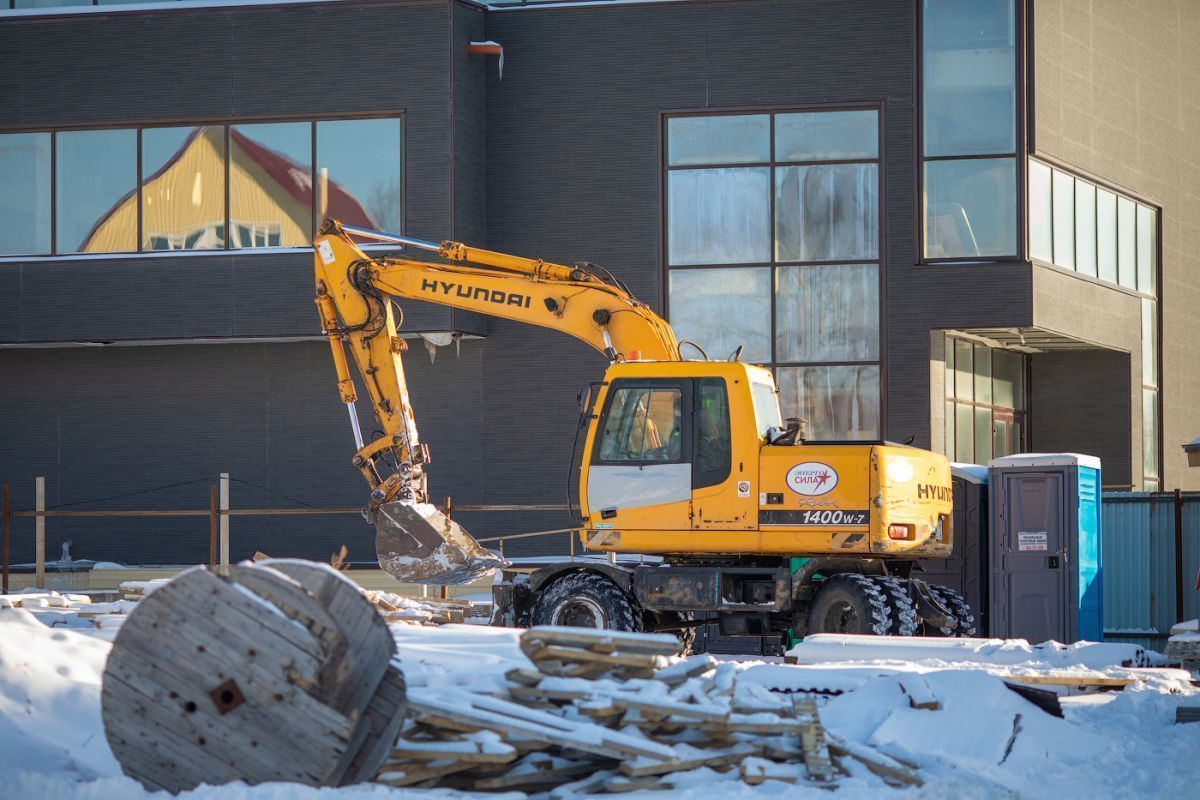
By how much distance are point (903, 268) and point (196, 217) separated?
11570mm

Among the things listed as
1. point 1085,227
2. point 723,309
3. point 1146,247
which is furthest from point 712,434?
Answer: point 1146,247

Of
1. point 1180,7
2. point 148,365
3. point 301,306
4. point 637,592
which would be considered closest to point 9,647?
point 637,592

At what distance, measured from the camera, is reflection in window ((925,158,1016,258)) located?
26766mm

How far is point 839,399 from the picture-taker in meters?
26.9

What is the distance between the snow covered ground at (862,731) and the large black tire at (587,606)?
128 inches

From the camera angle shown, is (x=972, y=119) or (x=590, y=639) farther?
(x=972, y=119)

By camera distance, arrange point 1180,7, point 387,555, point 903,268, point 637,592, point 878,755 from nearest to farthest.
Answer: point 878,755
point 637,592
point 387,555
point 903,268
point 1180,7

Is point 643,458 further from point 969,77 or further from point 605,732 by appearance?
point 969,77

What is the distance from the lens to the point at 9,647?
10.1 metres

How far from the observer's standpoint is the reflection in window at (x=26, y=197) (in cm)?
2794

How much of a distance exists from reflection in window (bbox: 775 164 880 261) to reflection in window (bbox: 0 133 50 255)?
12.2 metres

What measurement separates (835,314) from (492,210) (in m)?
5.90

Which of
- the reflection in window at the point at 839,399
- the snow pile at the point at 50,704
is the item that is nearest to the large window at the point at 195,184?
the reflection in window at the point at 839,399

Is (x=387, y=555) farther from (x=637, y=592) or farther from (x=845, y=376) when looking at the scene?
(x=845, y=376)
